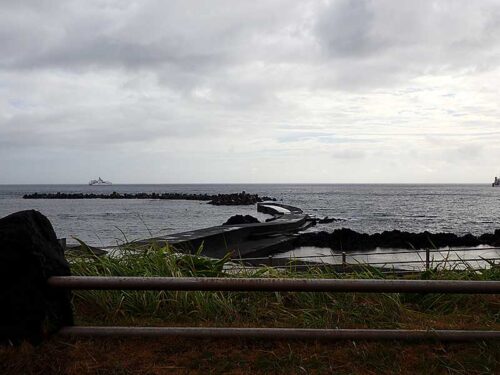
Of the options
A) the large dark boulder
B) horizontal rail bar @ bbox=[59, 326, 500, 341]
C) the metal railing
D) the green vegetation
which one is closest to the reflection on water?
the green vegetation

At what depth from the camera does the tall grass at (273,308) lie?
4.43 meters

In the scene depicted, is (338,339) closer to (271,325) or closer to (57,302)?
(271,325)

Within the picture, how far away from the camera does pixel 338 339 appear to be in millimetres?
3789

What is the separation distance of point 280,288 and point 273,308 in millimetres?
1300

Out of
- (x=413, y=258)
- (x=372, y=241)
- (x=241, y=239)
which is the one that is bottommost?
(x=372, y=241)

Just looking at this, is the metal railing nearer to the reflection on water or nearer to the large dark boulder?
the large dark boulder

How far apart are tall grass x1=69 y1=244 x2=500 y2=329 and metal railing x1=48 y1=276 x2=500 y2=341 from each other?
44 cm

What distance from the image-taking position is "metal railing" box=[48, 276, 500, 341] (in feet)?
11.7

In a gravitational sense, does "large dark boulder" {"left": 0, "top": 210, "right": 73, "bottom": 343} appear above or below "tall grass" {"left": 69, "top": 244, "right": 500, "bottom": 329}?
above

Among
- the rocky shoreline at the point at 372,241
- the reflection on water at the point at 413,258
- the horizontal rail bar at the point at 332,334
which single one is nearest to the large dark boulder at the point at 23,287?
the horizontal rail bar at the point at 332,334

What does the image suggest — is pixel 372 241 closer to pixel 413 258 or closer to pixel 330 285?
pixel 413 258

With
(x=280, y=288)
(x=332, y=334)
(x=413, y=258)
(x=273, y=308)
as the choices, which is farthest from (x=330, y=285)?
(x=413, y=258)

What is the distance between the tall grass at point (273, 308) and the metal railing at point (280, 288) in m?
0.44

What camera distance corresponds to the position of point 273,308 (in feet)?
15.7
